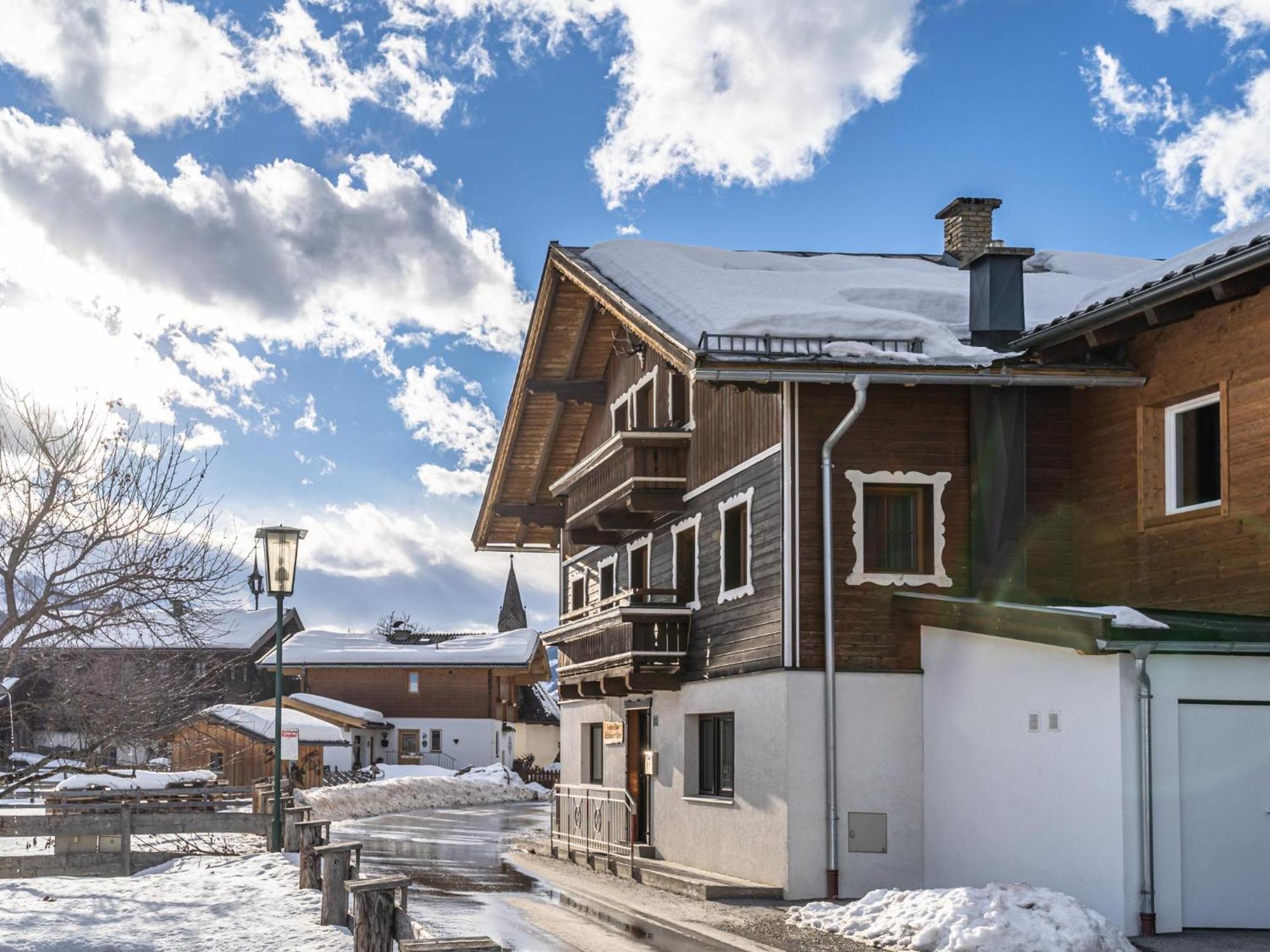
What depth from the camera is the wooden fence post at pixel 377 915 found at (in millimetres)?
10500

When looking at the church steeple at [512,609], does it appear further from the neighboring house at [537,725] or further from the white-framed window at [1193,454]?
the white-framed window at [1193,454]

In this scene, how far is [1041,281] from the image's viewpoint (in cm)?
2402

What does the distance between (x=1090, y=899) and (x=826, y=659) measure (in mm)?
4883

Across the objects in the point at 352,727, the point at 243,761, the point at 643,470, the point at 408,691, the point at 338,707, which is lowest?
the point at 243,761

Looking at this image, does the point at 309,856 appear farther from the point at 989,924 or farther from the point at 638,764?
the point at 638,764

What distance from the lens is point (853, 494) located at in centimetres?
1917

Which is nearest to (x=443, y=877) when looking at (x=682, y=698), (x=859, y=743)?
(x=682, y=698)

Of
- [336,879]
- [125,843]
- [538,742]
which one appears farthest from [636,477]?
[538,742]

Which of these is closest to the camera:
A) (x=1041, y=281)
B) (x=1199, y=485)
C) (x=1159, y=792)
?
(x=1159, y=792)

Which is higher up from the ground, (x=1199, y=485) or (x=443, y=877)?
(x=1199, y=485)

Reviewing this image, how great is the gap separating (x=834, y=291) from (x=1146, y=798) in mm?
10256

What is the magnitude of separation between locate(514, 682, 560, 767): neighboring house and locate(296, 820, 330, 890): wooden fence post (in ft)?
191

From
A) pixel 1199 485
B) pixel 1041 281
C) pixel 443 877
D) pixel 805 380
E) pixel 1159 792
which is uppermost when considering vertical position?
pixel 1041 281

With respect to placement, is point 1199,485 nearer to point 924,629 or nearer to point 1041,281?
point 924,629
